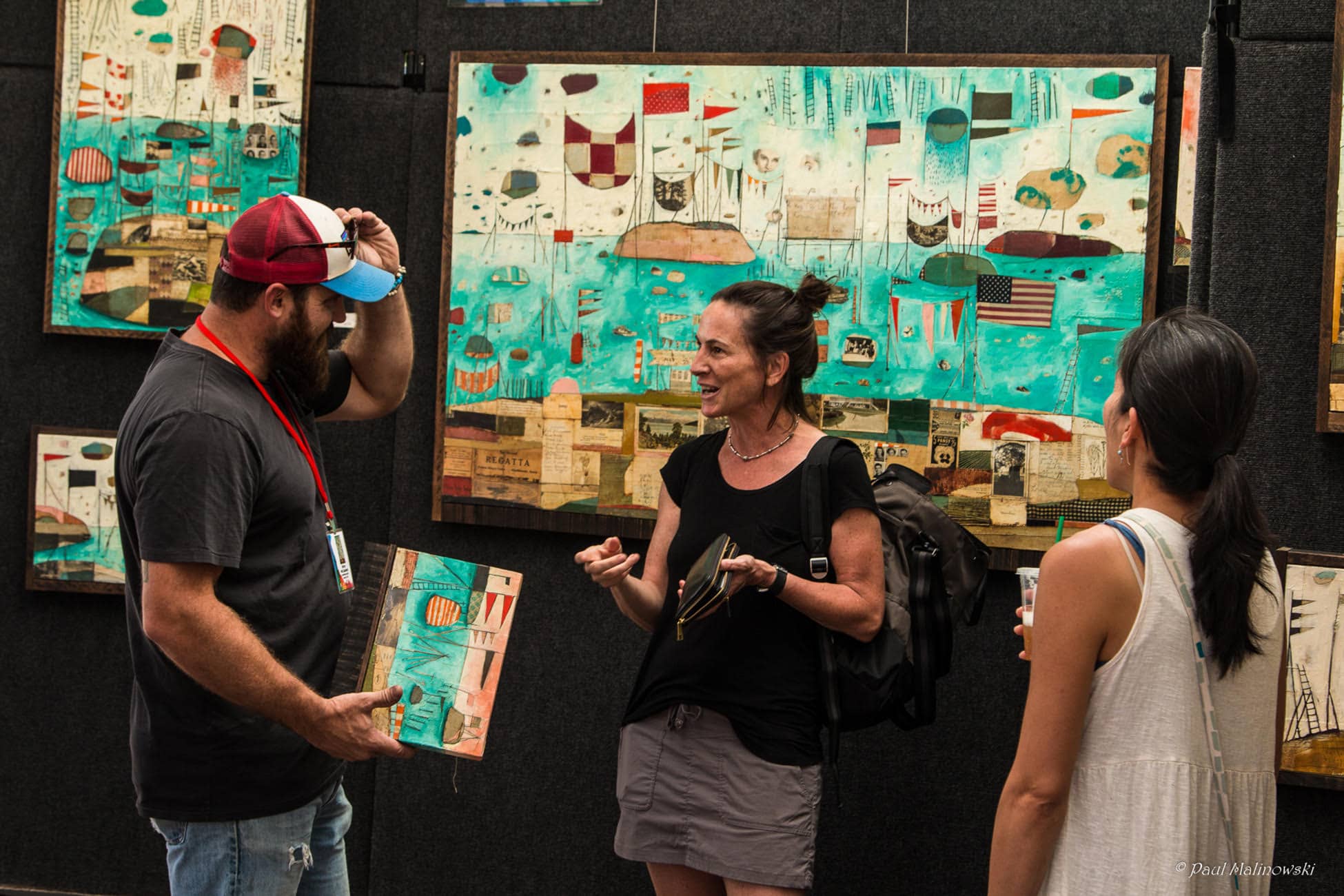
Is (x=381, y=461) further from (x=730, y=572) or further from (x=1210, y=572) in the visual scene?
(x=1210, y=572)

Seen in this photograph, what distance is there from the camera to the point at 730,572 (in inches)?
84.6

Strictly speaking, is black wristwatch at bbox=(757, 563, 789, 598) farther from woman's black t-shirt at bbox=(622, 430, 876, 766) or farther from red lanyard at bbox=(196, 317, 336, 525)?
red lanyard at bbox=(196, 317, 336, 525)

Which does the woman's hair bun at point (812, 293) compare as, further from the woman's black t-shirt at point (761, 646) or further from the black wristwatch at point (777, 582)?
the black wristwatch at point (777, 582)

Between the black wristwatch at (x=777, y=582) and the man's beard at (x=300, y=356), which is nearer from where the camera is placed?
Answer: the man's beard at (x=300, y=356)

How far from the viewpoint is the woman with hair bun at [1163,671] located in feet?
4.89

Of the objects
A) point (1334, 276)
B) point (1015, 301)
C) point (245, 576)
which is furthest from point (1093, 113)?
point (245, 576)

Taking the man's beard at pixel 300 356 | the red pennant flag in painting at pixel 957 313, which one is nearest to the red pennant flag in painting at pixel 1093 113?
the red pennant flag in painting at pixel 957 313

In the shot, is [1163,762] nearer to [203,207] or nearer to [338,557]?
[338,557]

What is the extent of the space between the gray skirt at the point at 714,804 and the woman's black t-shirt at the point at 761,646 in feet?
0.11

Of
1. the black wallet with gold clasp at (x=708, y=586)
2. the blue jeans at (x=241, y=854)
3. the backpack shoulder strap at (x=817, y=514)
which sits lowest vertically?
the blue jeans at (x=241, y=854)

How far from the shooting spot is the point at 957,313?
3004 millimetres

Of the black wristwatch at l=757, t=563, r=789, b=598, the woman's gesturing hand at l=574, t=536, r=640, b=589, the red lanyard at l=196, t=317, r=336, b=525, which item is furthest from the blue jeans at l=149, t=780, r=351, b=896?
the black wristwatch at l=757, t=563, r=789, b=598

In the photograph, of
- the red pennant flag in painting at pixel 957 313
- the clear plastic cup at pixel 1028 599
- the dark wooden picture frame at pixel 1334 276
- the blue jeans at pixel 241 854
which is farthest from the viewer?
the red pennant flag in painting at pixel 957 313

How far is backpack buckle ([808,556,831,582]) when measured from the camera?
89.8 inches
